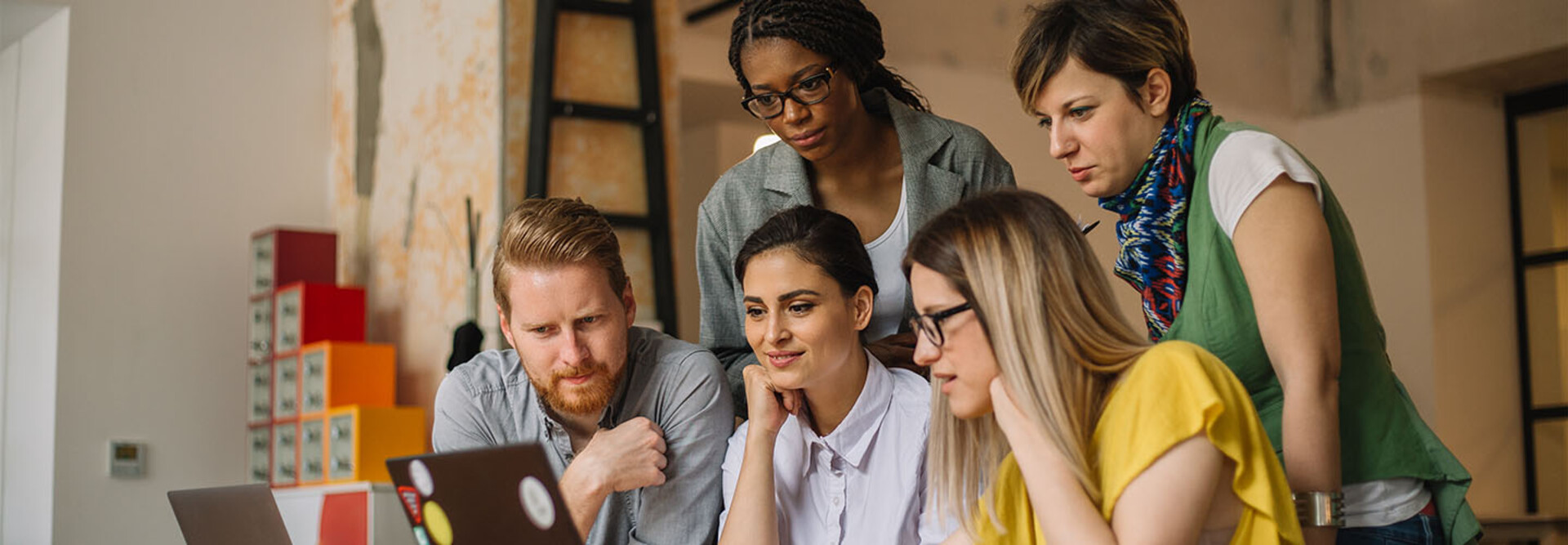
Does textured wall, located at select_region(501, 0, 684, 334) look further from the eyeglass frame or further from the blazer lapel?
the eyeglass frame

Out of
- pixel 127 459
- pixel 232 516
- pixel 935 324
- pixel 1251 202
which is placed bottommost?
pixel 127 459

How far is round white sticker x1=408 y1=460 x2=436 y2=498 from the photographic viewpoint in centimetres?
152

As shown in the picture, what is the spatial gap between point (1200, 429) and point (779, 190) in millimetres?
1061

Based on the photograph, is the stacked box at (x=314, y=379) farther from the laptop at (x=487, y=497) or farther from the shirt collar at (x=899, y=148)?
the laptop at (x=487, y=497)

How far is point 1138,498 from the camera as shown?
1.32m

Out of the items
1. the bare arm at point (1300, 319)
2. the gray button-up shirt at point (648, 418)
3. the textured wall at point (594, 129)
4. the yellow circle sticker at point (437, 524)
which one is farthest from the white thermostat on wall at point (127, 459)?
the bare arm at point (1300, 319)

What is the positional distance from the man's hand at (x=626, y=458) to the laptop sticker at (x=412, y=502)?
394mm

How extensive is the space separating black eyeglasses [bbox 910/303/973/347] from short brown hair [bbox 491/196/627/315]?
75 cm

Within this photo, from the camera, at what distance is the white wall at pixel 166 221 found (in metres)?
4.64

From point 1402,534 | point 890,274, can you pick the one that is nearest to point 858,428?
point 890,274

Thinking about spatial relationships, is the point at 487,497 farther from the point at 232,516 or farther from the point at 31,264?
the point at 31,264

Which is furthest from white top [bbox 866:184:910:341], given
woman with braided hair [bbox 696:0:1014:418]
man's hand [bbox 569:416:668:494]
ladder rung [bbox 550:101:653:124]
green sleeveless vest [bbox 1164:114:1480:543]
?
ladder rung [bbox 550:101:653:124]

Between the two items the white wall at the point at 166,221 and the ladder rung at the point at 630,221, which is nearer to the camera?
the ladder rung at the point at 630,221

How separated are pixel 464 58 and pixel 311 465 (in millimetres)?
1334
